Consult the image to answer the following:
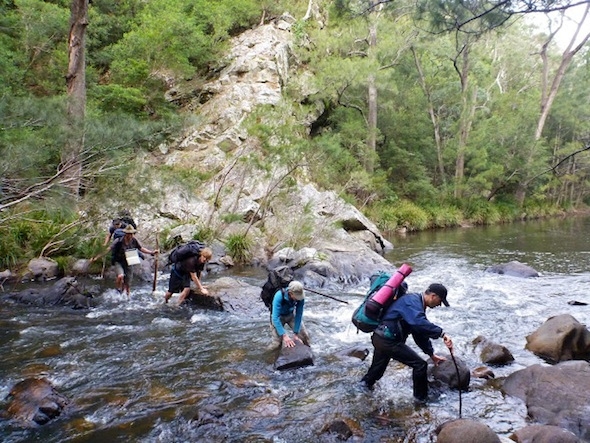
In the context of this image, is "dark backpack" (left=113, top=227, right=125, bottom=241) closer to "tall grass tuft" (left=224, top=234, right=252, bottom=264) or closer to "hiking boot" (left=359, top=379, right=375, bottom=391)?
"tall grass tuft" (left=224, top=234, right=252, bottom=264)

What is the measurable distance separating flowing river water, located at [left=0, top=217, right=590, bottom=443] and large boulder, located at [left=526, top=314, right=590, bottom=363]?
0.20 meters

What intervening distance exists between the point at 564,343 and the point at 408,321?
3.40 m

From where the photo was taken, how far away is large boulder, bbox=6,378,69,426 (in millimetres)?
4898

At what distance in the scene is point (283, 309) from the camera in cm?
650

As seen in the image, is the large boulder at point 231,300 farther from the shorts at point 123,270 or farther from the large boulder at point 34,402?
the large boulder at point 34,402

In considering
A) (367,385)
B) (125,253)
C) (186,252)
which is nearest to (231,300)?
(186,252)

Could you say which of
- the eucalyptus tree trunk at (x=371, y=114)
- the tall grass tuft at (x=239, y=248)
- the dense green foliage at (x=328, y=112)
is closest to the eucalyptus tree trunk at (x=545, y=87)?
the dense green foliage at (x=328, y=112)

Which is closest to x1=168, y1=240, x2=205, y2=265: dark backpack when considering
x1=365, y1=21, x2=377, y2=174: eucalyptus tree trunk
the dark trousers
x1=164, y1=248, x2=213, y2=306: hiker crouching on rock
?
x1=164, y1=248, x2=213, y2=306: hiker crouching on rock

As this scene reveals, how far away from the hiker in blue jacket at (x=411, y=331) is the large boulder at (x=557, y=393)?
4.08 ft

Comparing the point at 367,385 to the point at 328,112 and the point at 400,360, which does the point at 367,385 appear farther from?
the point at 328,112

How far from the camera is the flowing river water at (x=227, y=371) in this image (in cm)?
486

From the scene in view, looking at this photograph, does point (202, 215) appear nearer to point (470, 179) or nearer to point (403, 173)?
point (403, 173)

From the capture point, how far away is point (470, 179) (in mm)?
29688

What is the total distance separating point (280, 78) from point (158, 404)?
21.2 meters
